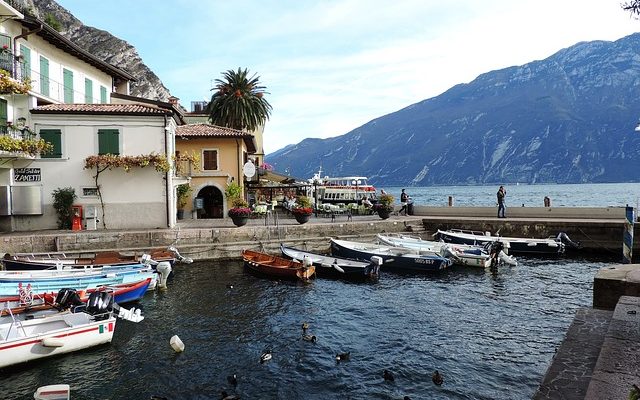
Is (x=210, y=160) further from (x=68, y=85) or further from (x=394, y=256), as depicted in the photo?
(x=394, y=256)

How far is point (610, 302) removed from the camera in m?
11.3

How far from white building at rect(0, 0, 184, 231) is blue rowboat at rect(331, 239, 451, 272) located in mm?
11007

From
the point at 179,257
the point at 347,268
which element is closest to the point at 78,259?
the point at 179,257

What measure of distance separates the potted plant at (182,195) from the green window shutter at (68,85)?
31.2 feet

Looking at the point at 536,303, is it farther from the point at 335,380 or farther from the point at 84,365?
the point at 84,365

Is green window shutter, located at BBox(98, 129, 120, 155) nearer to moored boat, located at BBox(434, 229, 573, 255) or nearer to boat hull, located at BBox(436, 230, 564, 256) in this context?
moored boat, located at BBox(434, 229, 573, 255)

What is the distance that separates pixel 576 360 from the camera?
821cm

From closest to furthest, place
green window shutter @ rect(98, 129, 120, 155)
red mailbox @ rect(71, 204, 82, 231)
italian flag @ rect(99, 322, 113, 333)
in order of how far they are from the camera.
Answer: italian flag @ rect(99, 322, 113, 333) → red mailbox @ rect(71, 204, 82, 231) → green window shutter @ rect(98, 129, 120, 155)

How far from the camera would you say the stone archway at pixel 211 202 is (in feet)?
120

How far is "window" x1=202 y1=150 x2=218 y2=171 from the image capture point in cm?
3625

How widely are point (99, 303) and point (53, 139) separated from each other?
1655cm

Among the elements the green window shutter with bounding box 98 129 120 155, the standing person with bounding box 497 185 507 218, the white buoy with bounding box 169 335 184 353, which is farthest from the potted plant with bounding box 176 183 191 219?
the standing person with bounding box 497 185 507 218

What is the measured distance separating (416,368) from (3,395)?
10.7 m

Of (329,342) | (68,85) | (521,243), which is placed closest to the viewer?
(329,342)
